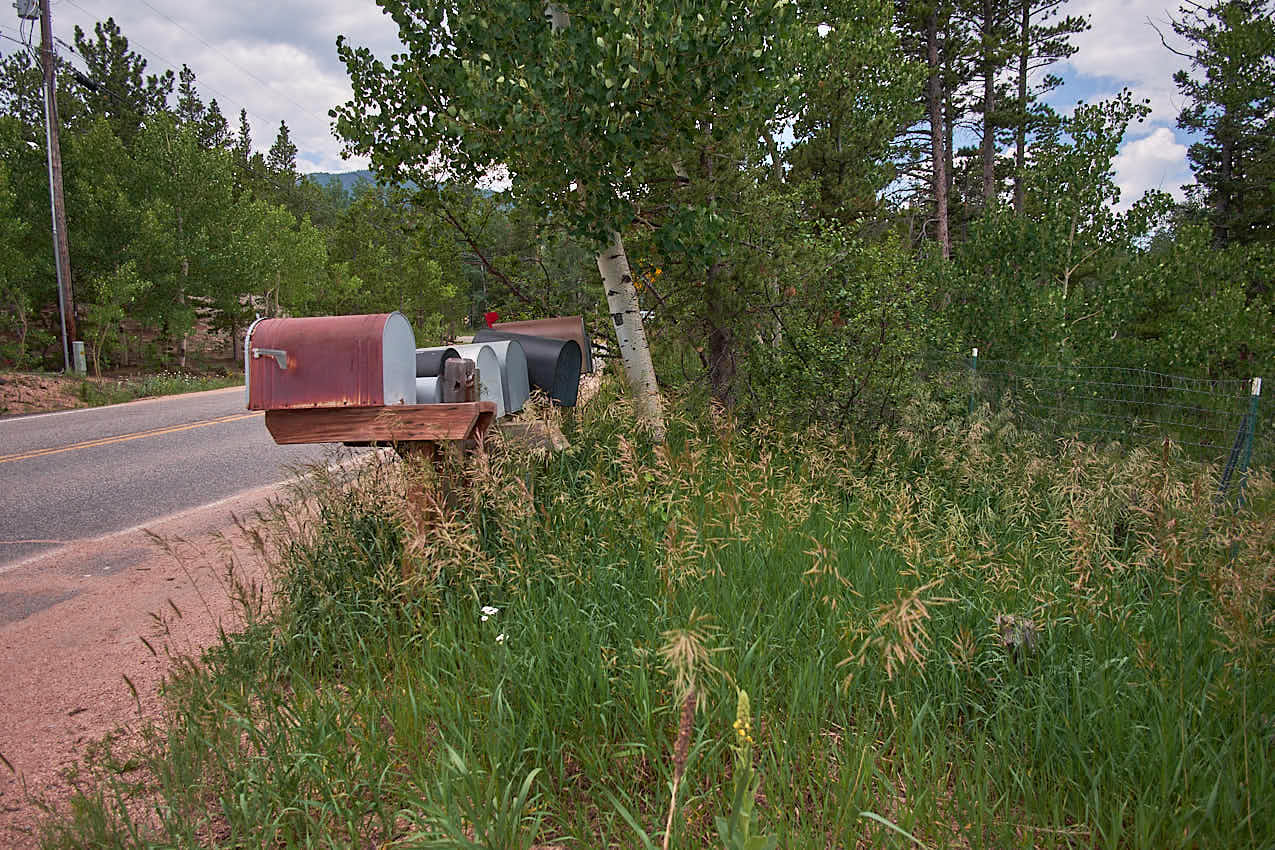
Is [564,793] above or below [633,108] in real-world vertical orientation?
below

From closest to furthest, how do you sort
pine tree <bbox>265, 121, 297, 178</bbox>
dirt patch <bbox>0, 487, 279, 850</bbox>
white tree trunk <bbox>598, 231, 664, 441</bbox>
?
1. dirt patch <bbox>0, 487, 279, 850</bbox>
2. white tree trunk <bbox>598, 231, 664, 441</bbox>
3. pine tree <bbox>265, 121, 297, 178</bbox>

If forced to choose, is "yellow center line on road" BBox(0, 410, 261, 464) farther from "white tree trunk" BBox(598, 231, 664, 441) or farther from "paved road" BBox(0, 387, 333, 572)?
"white tree trunk" BBox(598, 231, 664, 441)

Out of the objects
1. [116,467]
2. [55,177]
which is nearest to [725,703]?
[116,467]

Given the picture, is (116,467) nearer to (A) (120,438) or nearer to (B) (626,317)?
(A) (120,438)

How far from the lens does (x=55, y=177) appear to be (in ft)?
55.7

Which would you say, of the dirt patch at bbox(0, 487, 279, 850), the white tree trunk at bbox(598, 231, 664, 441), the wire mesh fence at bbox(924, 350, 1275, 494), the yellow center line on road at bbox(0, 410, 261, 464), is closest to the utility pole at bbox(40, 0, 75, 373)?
the yellow center line on road at bbox(0, 410, 261, 464)

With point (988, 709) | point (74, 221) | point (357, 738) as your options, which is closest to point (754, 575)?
point (988, 709)

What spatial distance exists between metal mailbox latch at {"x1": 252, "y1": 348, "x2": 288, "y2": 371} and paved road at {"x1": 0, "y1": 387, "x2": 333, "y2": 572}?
1296 mm

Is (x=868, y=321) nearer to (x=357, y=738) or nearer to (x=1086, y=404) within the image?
(x=1086, y=404)

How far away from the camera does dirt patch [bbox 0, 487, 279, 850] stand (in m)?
2.74

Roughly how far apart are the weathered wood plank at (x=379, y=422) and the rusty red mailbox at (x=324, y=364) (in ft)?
0.21

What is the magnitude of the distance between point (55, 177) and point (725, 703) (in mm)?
21440

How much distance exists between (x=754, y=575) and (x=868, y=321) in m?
3.22

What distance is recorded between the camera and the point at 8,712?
10.5 ft
